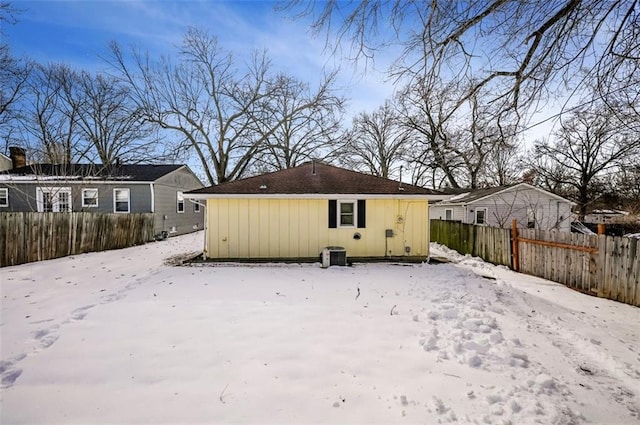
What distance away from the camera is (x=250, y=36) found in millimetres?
5781

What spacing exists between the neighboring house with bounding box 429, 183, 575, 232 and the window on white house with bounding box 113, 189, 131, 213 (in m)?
18.8

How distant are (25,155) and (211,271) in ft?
A: 69.3

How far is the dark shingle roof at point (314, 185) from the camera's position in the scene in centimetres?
932

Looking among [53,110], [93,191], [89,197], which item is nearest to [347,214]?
[93,191]

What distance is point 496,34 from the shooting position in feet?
11.3

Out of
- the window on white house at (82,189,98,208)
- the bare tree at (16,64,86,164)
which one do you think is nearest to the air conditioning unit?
the window on white house at (82,189,98,208)

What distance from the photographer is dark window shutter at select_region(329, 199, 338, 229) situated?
31.1ft

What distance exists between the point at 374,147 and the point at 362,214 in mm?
21660

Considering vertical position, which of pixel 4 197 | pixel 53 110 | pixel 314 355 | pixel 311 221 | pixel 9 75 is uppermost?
pixel 53 110

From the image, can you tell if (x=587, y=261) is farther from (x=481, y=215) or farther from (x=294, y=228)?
(x=481, y=215)

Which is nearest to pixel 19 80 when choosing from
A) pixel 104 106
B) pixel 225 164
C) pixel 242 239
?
pixel 104 106

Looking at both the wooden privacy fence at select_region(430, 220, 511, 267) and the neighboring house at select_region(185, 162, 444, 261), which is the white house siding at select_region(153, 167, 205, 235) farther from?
the wooden privacy fence at select_region(430, 220, 511, 267)

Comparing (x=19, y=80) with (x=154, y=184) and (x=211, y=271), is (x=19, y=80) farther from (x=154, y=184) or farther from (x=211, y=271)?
(x=211, y=271)

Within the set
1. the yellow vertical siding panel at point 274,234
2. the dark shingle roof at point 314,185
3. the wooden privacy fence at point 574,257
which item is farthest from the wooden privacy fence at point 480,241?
the yellow vertical siding panel at point 274,234
